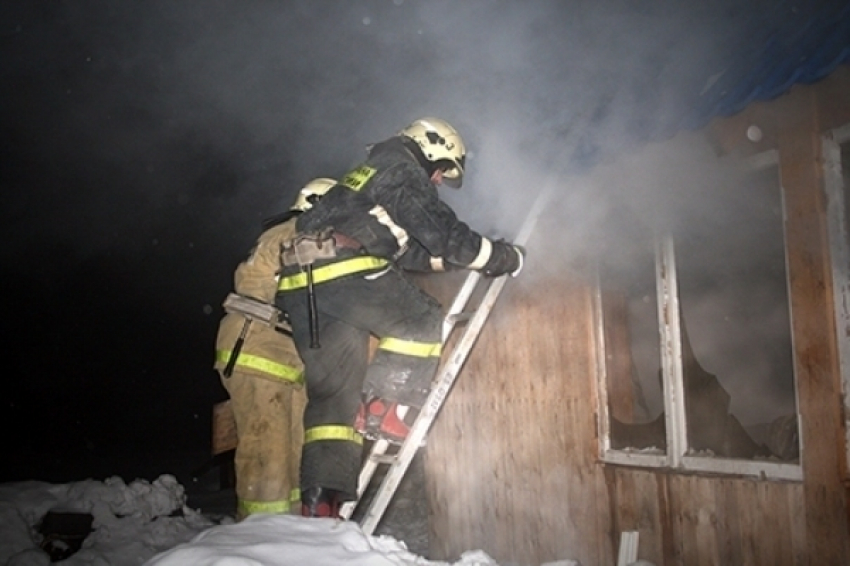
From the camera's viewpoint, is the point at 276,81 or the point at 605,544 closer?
the point at 605,544

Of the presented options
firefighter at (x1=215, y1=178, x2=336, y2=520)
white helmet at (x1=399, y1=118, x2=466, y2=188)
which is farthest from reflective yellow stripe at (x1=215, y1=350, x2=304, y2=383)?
white helmet at (x1=399, y1=118, x2=466, y2=188)

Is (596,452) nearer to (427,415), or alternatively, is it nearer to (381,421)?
(427,415)

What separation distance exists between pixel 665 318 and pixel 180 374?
98.2ft

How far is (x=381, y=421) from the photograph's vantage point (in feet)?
12.4

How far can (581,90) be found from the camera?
492 centimetres

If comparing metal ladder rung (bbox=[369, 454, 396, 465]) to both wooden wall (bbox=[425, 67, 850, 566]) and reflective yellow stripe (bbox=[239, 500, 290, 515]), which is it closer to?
reflective yellow stripe (bbox=[239, 500, 290, 515])

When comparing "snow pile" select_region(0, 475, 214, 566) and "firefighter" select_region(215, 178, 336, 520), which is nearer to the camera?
"firefighter" select_region(215, 178, 336, 520)

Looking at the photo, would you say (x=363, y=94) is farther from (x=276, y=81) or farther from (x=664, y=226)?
(x=664, y=226)

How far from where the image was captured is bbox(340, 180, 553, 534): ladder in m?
3.67

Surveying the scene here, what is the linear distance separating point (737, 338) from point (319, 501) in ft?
11.6

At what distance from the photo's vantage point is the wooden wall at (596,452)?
10.5ft

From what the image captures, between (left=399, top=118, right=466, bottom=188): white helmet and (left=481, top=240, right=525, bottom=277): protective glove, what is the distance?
0.56 m

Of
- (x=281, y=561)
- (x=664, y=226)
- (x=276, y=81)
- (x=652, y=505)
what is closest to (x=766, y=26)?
(x=664, y=226)

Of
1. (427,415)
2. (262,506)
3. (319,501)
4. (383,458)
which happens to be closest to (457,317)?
(427,415)
